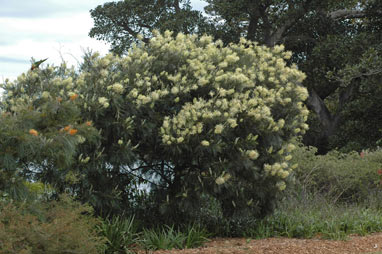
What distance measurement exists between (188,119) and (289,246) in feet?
7.00

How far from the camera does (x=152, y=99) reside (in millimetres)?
6645

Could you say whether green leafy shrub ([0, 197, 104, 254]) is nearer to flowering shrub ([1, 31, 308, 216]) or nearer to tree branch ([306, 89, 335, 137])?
flowering shrub ([1, 31, 308, 216])

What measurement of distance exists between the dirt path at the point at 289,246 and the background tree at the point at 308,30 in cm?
989

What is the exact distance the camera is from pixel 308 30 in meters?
18.3

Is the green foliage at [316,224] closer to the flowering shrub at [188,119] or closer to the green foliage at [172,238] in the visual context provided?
the flowering shrub at [188,119]

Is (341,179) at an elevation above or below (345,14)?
below

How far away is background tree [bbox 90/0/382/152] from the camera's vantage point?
16.6 m

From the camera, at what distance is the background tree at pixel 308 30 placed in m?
16.6

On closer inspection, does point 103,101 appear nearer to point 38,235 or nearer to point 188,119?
point 188,119

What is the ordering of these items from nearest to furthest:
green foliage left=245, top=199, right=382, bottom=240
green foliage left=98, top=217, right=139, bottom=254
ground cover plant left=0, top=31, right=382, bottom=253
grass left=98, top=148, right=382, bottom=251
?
green foliage left=98, top=217, right=139, bottom=254 → ground cover plant left=0, top=31, right=382, bottom=253 → grass left=98, top=148, right=382, bottom=251 → green foliage left=245, top=199, right=382, bottom=240

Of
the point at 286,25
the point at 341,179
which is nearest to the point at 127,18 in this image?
the point at 286,25

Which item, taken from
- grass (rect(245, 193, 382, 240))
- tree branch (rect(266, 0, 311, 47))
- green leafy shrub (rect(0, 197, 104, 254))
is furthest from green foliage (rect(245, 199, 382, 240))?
tree branch (rect(266, 0, 311, 47))

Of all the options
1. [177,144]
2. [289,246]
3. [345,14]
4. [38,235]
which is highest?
[345,14]

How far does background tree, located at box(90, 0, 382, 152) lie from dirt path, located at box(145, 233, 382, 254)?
9887 mm
